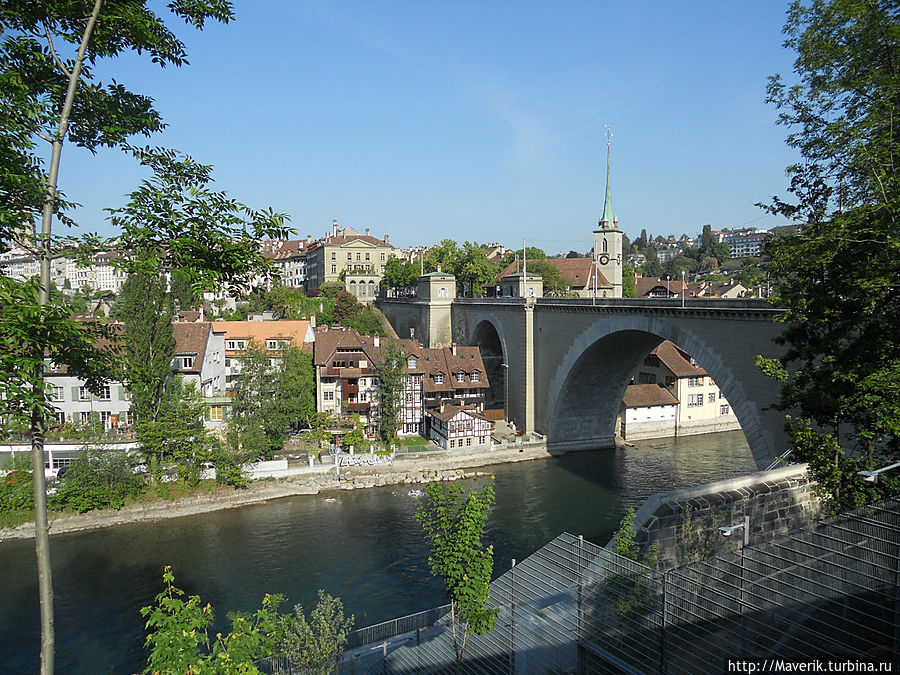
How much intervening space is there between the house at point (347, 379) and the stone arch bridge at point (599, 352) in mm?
7861

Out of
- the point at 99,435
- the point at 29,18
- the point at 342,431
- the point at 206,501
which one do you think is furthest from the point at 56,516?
the point at 29,18

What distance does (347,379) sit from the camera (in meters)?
29.5

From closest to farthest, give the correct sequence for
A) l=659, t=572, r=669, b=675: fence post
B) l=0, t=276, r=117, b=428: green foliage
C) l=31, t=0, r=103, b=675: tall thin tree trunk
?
l=0, t=276, r=117, b=428: green foliage → l=31, t=0, r=103, b=675: tall thin tree trunk → l=659, t=572, r=669, b=675: fence post

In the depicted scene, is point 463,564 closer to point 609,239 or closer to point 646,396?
point 646,396

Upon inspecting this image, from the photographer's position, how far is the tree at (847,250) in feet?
22.0

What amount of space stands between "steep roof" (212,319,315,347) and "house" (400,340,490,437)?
782cm

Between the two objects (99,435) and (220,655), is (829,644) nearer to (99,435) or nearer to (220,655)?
(220,655)

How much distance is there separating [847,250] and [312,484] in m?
20.3

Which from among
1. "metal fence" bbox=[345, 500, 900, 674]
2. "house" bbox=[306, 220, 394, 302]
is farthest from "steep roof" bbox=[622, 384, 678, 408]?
"house" bbox=[306, 220, 394, 302]

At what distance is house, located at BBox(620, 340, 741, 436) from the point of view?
32.2m

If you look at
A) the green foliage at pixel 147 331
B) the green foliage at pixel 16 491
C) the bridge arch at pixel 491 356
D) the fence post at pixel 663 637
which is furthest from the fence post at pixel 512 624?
the bridge arch at pixel 491 356

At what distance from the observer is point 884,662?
3.96 m

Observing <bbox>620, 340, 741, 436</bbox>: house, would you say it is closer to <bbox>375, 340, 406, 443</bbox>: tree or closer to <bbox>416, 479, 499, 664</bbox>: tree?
<bbox>375, 340, 406, 443</bbox>: tree

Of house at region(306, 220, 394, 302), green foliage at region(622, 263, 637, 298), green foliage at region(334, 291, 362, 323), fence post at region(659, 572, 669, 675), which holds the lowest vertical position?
fence post at region(659, 572, 669, 675)
